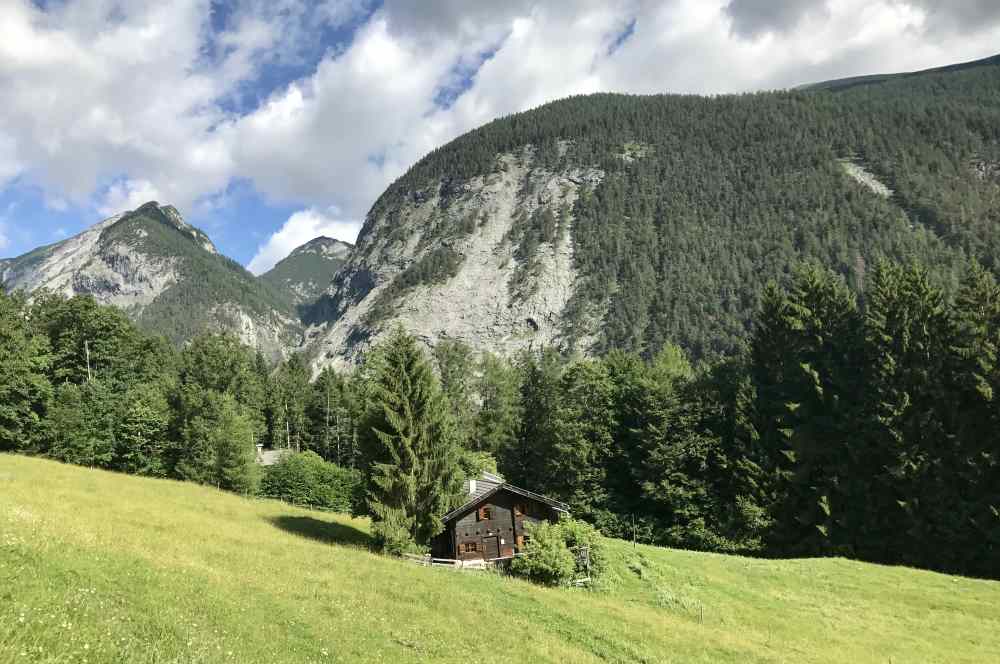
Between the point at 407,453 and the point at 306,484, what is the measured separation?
38.4 meters

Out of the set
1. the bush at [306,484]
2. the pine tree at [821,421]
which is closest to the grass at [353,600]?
the pine tree at [821,421]

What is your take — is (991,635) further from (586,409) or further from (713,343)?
(713,343)

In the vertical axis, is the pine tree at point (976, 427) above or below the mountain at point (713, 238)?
below

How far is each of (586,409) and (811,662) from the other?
44085mm

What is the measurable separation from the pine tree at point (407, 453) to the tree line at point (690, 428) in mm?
120

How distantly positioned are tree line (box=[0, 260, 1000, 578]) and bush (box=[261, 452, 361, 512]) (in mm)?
625

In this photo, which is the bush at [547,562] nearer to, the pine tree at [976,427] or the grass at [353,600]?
the grass at [353,600]

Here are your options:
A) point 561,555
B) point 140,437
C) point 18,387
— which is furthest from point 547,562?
point 18,387

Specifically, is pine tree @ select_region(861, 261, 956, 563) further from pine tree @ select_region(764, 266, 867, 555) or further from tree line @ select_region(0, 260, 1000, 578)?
pine tree @ select_region(764, 266, 867, 555)

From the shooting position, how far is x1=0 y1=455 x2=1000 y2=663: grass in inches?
466

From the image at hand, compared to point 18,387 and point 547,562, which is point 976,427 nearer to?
point 547,562

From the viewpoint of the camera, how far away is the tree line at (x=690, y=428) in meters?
38.0

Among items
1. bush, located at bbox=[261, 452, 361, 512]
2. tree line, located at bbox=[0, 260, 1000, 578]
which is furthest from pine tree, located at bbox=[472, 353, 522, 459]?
bush, located at bbox=[261, 452, 361, 512]

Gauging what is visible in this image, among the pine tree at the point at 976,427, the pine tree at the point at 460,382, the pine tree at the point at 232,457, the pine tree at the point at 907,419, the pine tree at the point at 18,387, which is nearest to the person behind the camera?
the pine tree at the point at 976,427
